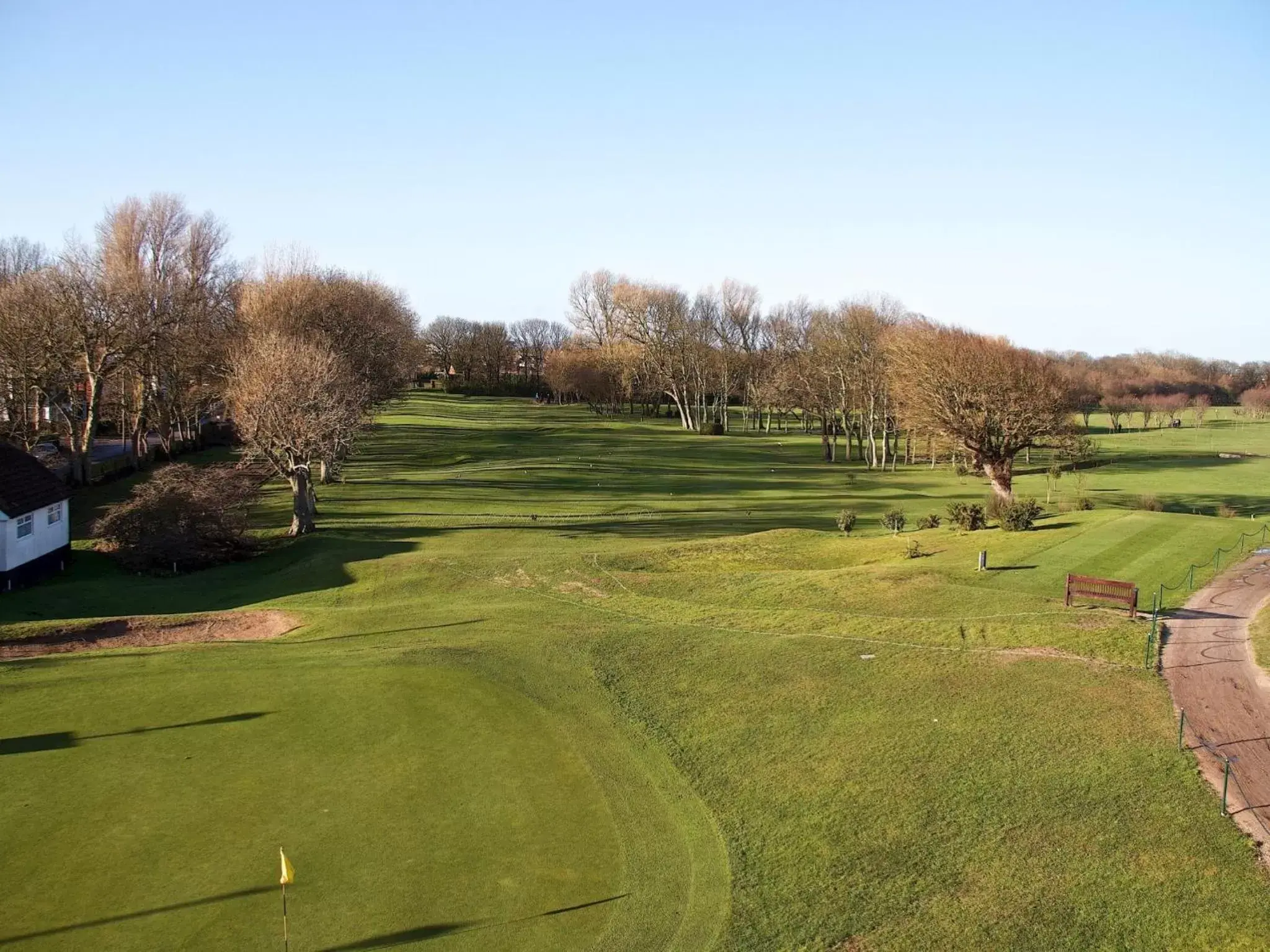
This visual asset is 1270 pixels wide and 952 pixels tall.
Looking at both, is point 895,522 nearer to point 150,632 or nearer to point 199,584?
point 199,584

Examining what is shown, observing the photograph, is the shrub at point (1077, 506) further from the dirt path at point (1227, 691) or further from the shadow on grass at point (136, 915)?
the shadow on grass at point (136, 915)

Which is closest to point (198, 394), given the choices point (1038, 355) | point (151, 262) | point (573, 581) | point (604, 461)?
point (151, 262)

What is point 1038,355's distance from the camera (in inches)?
2522

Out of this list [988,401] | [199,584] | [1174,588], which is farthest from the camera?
[988,401]

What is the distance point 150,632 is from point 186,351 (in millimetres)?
44617

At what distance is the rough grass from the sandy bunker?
188cm

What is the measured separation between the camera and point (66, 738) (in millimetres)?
17688

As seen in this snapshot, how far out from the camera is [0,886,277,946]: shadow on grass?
11.5 meters

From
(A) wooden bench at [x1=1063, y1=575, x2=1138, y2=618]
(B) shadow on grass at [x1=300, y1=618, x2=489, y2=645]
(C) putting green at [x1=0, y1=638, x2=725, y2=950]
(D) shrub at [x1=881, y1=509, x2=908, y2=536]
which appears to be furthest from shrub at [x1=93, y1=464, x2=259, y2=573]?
(A) wooden bench at [x1=1063, y1=575, x2=1138, y2=618]

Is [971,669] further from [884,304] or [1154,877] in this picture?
[884,304]

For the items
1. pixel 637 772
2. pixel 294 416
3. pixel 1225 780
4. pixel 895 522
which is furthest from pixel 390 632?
pixel 895 522

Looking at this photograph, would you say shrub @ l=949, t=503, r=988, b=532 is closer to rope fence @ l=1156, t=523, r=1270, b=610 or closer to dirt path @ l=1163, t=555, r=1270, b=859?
rope fence @ l=1156, t=523, r=1270, b=610

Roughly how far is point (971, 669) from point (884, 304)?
84981 millimetres

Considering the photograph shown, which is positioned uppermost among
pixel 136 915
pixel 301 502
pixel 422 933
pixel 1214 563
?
pixel 301 502
